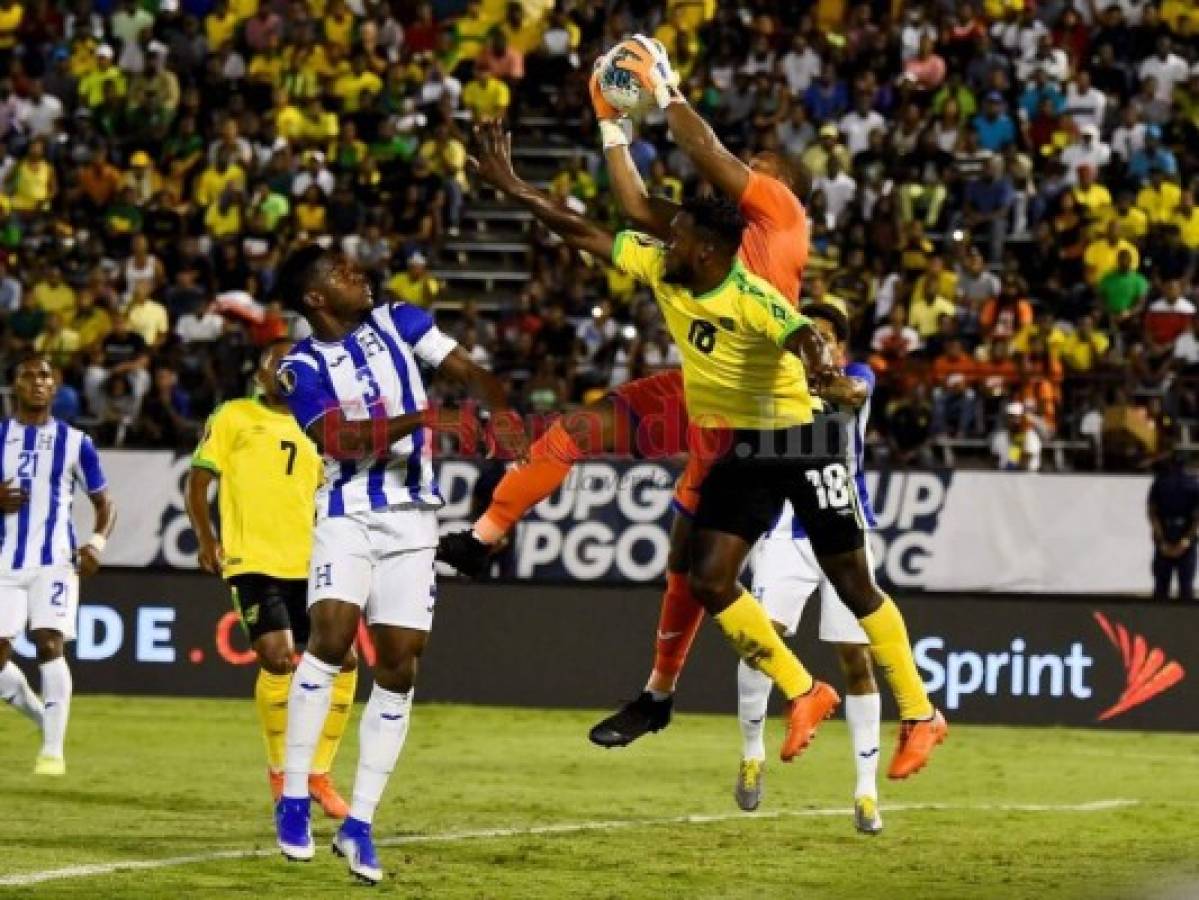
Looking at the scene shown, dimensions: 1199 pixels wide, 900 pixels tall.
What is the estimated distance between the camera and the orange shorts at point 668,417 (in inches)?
461

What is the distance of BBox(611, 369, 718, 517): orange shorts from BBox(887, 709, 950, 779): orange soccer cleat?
140cm

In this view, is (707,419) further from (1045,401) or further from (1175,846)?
(1045,401)

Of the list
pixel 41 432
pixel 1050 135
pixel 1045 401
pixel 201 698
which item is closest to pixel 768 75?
pixel 1050 135

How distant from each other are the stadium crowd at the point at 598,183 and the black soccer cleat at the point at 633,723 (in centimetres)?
1118

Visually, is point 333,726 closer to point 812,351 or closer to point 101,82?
point 812,351

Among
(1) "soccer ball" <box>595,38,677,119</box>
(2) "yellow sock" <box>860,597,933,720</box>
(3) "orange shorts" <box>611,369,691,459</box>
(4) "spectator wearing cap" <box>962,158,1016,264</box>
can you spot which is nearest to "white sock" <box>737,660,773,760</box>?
(3) "orange shorts" <box>611,369,691,459</box>

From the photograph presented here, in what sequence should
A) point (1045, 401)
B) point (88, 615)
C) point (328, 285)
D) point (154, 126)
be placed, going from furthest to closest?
point (154, 126) < point (1045, 401) < point (88, 615) < point (328, 285)

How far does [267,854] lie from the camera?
11.6 m

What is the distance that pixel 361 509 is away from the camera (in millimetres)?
10852

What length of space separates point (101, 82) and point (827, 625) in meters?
19.2

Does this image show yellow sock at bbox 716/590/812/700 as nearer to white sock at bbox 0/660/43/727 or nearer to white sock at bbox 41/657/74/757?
white sock at bbox 41/657/74/757

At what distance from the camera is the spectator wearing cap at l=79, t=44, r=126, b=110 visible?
30.3m

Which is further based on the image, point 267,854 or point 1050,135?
point 1050,135

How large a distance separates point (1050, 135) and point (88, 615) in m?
12.5
